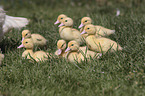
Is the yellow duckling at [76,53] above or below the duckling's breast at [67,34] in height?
below

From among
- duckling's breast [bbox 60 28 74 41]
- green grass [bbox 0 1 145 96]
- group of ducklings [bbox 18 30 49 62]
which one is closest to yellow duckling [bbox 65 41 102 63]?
green grass [bbox 0 1 145 96]

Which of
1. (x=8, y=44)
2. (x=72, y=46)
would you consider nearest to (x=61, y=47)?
(x=72, y=46)

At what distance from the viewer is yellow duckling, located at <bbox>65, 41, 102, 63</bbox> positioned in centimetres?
352

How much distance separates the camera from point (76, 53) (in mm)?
3689

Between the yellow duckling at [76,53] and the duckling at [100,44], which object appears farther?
the duckling at [100,44]

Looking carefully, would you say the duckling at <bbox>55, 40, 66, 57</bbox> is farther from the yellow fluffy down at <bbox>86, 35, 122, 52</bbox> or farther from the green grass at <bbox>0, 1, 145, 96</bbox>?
the yellow fluffy down at <bbox>86, 35, 122, 52</bbox>

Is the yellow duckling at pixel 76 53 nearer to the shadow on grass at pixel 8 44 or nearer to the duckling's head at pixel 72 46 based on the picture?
the duckling's head at pixel 72 46

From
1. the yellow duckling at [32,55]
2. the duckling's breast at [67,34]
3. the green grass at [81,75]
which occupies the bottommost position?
the green grass at [81,75]

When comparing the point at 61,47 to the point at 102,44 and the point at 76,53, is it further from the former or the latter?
the point at 102,44

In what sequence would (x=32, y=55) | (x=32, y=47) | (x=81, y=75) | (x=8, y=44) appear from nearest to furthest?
(x=81, y=75) < (x=32, y=55) < (x=32, y=47) < (x=8, y=44)

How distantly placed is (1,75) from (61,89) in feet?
3.58

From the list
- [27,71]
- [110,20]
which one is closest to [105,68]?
[27,71]

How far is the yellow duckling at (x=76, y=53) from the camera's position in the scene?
139 inches

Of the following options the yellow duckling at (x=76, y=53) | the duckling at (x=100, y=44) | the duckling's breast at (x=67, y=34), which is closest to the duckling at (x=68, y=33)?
the duckling's breast at (x=67, y=34)
